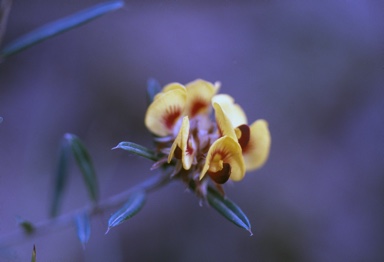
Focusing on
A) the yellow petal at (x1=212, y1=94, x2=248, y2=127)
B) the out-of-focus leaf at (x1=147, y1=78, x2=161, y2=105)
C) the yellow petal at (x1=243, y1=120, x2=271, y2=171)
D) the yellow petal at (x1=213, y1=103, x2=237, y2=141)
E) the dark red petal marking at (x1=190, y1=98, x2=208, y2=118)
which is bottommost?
the yellow petal at (x1=243, y1=120, x2=271, y2=171)

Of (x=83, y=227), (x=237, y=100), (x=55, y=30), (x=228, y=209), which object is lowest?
(x=228, y=209)

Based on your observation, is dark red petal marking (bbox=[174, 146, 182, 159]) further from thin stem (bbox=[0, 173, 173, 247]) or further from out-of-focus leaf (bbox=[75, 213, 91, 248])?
out-of-focus leaf (bbox=[75, 213, 91, 248])

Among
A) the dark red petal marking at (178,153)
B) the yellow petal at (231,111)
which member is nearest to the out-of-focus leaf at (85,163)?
the dark red petal marking at (178,153)

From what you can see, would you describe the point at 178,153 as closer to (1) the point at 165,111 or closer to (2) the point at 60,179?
(1) the point at 165,111

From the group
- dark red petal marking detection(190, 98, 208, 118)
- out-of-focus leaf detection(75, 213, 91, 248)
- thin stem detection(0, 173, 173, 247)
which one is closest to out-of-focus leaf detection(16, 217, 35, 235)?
thin stem detection(0, 173, 173, 247)

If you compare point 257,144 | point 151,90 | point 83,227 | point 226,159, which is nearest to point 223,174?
point 226,159

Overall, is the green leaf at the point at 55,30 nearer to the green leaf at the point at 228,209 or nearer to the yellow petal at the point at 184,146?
the yellow petal at the point at 184,146
